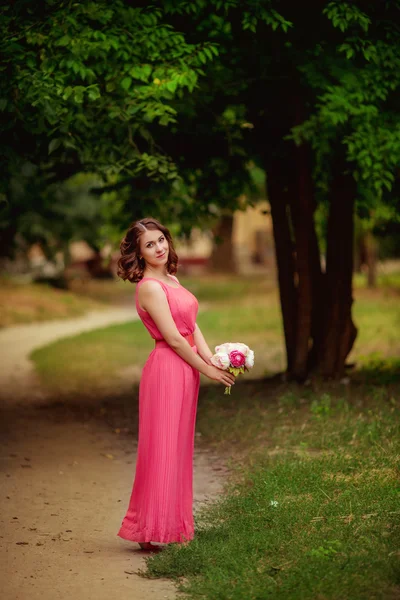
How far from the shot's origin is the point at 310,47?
9695 mm

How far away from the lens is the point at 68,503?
7.58 meters

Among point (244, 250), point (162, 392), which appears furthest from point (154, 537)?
point (244, 250)

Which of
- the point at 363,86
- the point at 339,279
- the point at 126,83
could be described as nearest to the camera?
the point at 126,83

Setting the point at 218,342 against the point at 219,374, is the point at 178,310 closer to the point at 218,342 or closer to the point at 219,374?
the point at 219,374

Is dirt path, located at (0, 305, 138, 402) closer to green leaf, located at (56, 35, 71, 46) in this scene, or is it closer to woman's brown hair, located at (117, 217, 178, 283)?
green leaf, located at (56, 35, 71, 46)

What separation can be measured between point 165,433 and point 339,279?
6058 mm

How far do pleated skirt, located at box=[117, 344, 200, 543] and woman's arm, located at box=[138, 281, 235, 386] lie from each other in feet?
0.30

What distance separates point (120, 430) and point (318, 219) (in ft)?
20.1

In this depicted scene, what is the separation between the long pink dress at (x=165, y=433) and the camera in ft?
19.3

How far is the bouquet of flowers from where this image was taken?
5828 mm

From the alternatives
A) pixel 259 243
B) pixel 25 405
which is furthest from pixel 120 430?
pixel 259 243

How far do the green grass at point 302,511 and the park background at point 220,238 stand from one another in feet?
0.06

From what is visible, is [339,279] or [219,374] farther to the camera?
[339,279]

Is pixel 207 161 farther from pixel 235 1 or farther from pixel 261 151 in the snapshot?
pixel 235 1
